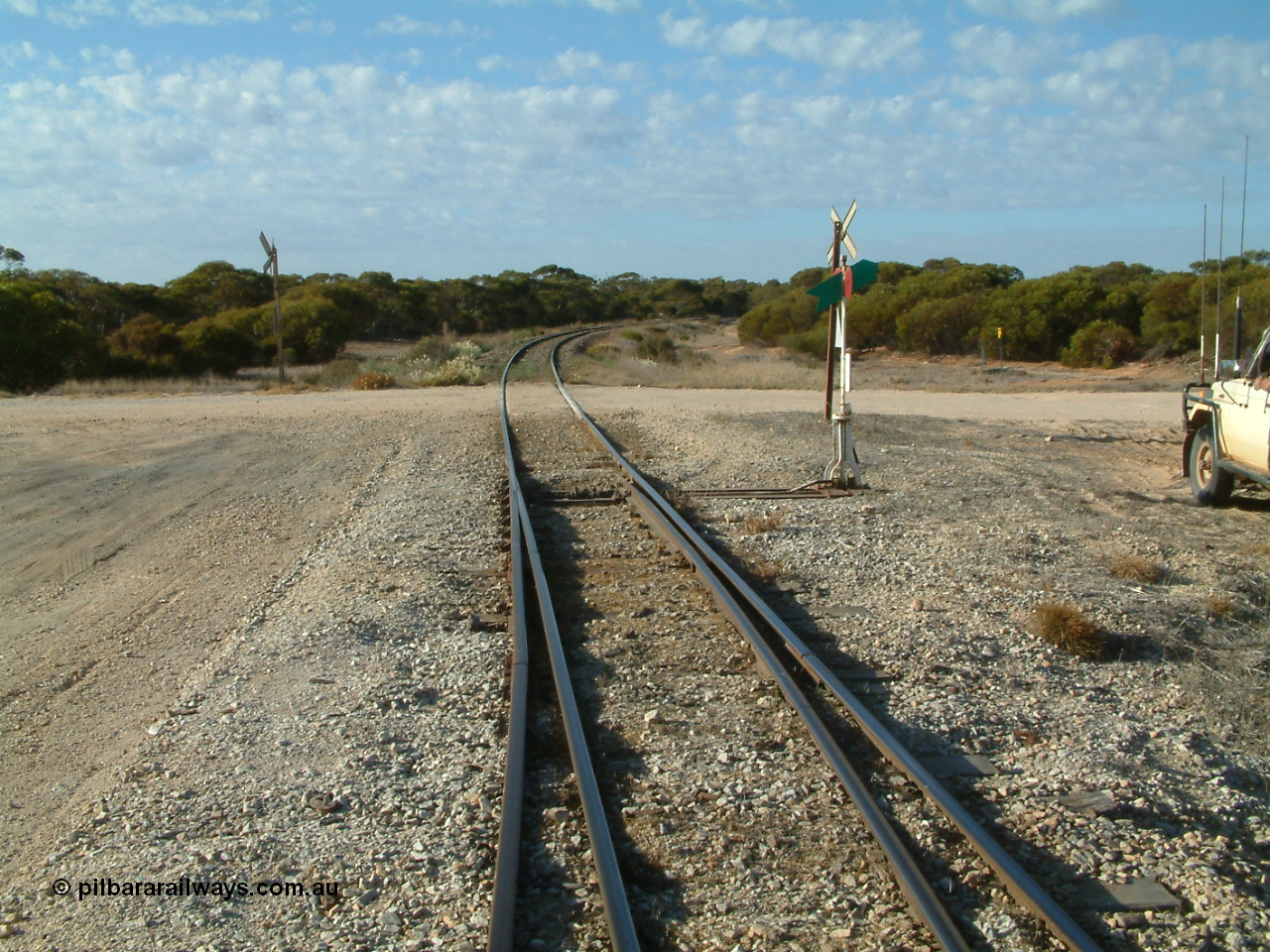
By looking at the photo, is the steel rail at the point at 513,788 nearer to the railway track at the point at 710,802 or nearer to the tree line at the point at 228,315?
the railway track at the point at 710,802

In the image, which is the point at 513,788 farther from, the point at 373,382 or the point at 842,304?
the point at 373,382

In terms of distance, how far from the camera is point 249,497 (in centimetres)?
1272

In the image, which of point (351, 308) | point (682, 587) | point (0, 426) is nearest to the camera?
point (682, 587)

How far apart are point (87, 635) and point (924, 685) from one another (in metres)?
5.47

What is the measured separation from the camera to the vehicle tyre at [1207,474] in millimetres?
11445

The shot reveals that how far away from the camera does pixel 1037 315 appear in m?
44.9

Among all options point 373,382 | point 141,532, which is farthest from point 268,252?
point 141,532

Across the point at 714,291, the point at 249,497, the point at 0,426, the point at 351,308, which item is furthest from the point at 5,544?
the point at 714,291

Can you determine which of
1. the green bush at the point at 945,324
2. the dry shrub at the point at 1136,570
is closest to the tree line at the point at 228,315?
the green bush at the point at 945,324

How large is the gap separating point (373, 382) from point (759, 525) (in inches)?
963

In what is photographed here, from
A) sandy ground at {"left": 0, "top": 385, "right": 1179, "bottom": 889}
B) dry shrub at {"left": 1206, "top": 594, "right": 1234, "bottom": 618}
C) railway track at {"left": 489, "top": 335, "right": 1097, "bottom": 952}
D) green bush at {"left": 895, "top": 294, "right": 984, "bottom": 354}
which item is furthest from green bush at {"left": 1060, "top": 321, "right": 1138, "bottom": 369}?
railway track at {"left": 489, "top": 335, "right": 1097, "bottom": 952}

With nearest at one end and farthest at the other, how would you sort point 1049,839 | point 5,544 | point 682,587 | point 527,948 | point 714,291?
point 527,948 < point 1049,839 < point 682,587 < point 5,544 < point 714,291

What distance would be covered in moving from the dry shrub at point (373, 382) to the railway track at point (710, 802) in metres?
26.1

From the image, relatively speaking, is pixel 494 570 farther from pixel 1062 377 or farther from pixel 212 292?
pixel 212 292
